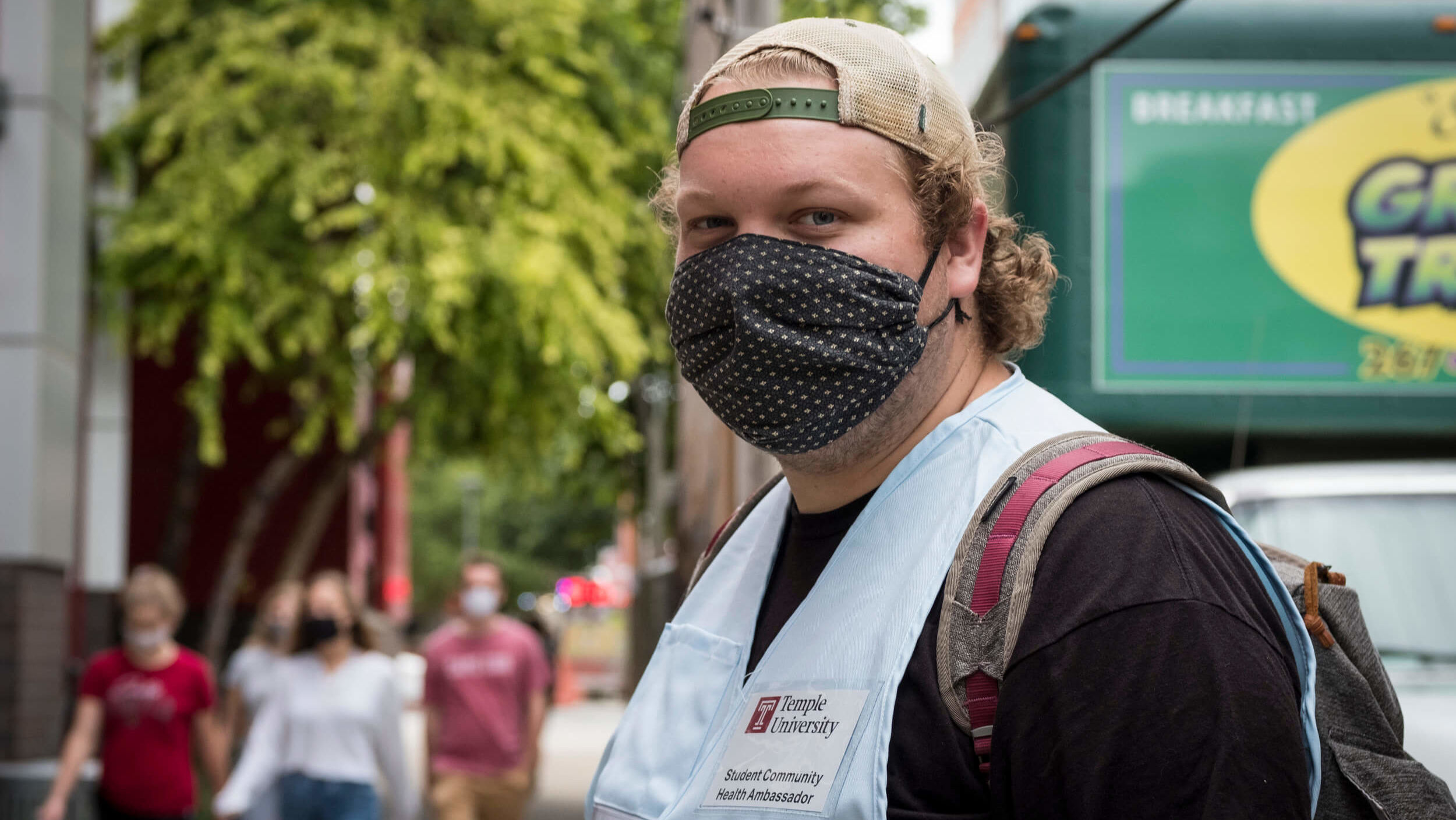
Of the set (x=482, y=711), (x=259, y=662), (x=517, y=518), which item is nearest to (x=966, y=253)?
(x=482, y=711)

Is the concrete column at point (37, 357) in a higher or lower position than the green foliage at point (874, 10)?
lower

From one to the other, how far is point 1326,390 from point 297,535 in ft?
37.6

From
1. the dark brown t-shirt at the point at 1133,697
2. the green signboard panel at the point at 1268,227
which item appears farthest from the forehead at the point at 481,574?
the dark brown t-shirt at the point at 1133,697

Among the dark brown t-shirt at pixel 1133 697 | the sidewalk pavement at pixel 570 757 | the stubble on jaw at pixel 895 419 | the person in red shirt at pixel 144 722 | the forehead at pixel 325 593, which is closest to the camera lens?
the dark brown t-shirt at pixel 1133 697

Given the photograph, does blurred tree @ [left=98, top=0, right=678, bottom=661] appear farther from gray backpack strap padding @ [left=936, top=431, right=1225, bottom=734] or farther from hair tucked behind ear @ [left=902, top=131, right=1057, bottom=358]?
gray backpack strap padding @ [left=936, top=431, right=1225, bottom=734]

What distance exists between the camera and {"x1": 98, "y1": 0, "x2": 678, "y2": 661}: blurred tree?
11320mm

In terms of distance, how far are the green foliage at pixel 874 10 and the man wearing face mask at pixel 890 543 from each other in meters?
8.22

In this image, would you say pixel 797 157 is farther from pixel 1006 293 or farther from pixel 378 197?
pixel 378 197

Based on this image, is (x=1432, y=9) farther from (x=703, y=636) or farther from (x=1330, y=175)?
(x=703, y=636)

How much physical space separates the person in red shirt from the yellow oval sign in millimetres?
4902

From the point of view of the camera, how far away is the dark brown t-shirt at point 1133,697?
1.36 metres

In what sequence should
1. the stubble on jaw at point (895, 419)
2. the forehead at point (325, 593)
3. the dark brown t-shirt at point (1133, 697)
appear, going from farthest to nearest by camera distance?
the forehead at point (325, 593) → the stubble on jaw at point (895, 419) → the dark brown t-shirt at point (1133, 697)

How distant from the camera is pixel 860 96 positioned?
1.74m

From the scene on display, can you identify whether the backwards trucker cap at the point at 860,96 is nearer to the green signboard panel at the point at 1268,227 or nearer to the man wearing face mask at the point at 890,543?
the man wearing face mask at the point at 890,543
